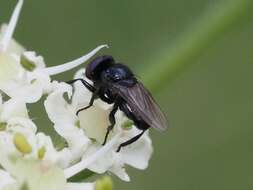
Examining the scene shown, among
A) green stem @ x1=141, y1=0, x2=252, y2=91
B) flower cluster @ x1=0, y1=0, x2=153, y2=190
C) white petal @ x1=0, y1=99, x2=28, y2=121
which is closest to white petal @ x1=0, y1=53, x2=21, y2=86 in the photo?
flower cluster @ x1=0, y1=0, x2=153, y2=190

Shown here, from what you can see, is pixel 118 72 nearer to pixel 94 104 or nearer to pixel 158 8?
pixel 94 104

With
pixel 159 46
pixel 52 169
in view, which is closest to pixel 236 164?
pixel 159 46

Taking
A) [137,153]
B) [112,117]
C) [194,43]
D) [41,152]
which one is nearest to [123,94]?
[112,117]

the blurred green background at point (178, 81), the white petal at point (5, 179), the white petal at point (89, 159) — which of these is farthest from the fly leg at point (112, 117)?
the blurred green background at point (178, 81)

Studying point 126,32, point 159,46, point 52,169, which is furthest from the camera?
point 126,32

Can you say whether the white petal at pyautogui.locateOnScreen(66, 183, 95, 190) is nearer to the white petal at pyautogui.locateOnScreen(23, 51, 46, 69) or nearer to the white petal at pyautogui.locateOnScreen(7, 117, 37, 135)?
the white petal at pyautogui.locateOnScreen(7, 117, 37, 135)
